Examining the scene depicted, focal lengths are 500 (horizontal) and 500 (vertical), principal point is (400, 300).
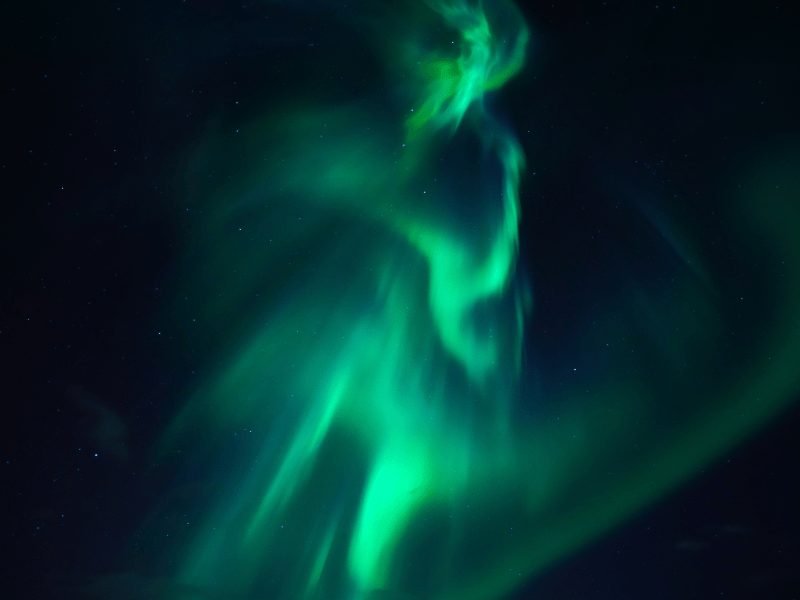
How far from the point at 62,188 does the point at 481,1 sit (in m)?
5.19

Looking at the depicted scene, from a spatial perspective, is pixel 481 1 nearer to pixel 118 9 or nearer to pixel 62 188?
pixel 118 9

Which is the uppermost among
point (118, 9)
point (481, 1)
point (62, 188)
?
point (481, 1)

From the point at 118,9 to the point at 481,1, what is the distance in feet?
13.0

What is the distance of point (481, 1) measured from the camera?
5.87 m

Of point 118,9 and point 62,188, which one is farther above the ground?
point 118,9

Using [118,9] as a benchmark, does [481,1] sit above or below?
above

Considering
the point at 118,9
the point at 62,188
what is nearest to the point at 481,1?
the point at 118,9

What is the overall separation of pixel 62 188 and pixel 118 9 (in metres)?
1.97

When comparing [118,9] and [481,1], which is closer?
[118,9]

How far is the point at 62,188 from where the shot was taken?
17.9ft

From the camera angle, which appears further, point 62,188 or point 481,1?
point 481,1

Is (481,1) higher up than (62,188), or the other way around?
(481,1)
